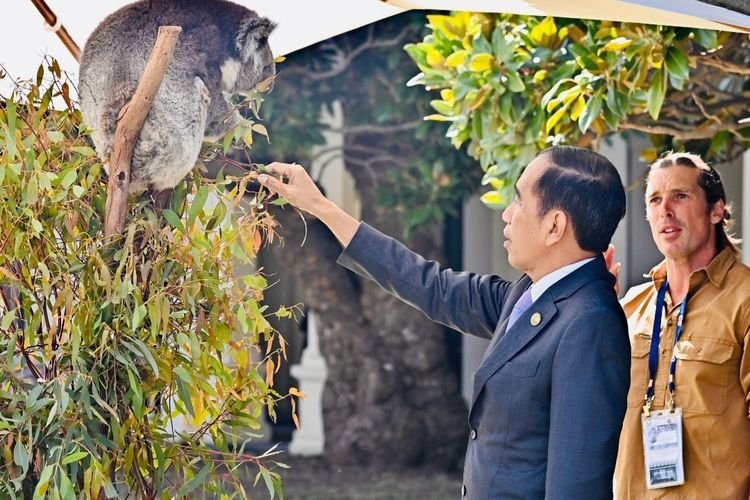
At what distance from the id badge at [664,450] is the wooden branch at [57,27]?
170cm

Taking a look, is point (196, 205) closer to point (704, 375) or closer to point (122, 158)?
point (122, 158)

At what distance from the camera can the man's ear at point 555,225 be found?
248cm

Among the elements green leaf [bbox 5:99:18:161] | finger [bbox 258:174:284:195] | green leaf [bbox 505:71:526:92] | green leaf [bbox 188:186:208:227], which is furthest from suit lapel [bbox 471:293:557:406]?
green leaf [bbox 505:71:526:92]

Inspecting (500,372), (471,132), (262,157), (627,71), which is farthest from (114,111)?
(262,157)

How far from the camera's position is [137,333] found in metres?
2.25

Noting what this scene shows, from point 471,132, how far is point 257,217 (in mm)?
2341

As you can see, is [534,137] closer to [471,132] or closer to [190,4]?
[471,132]

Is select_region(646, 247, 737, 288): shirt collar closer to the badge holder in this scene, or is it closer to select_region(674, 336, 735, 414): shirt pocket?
select_region(674, 336, 735, 414): shirt pocket

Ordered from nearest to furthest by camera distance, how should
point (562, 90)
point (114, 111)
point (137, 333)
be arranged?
1. point (137, 333)
2. point (114, 111)
3. point (562, 90)

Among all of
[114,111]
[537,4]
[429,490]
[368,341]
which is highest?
[537,4]

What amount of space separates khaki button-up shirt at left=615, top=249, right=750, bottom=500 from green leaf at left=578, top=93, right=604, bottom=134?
83 centimetres

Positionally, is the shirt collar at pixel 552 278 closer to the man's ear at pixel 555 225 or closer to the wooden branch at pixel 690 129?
the man's ear at pixel 555 225

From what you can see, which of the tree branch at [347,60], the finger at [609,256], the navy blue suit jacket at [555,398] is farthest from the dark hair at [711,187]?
the tree branch at [347,60]

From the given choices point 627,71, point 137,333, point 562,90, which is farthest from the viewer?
point 562,90
